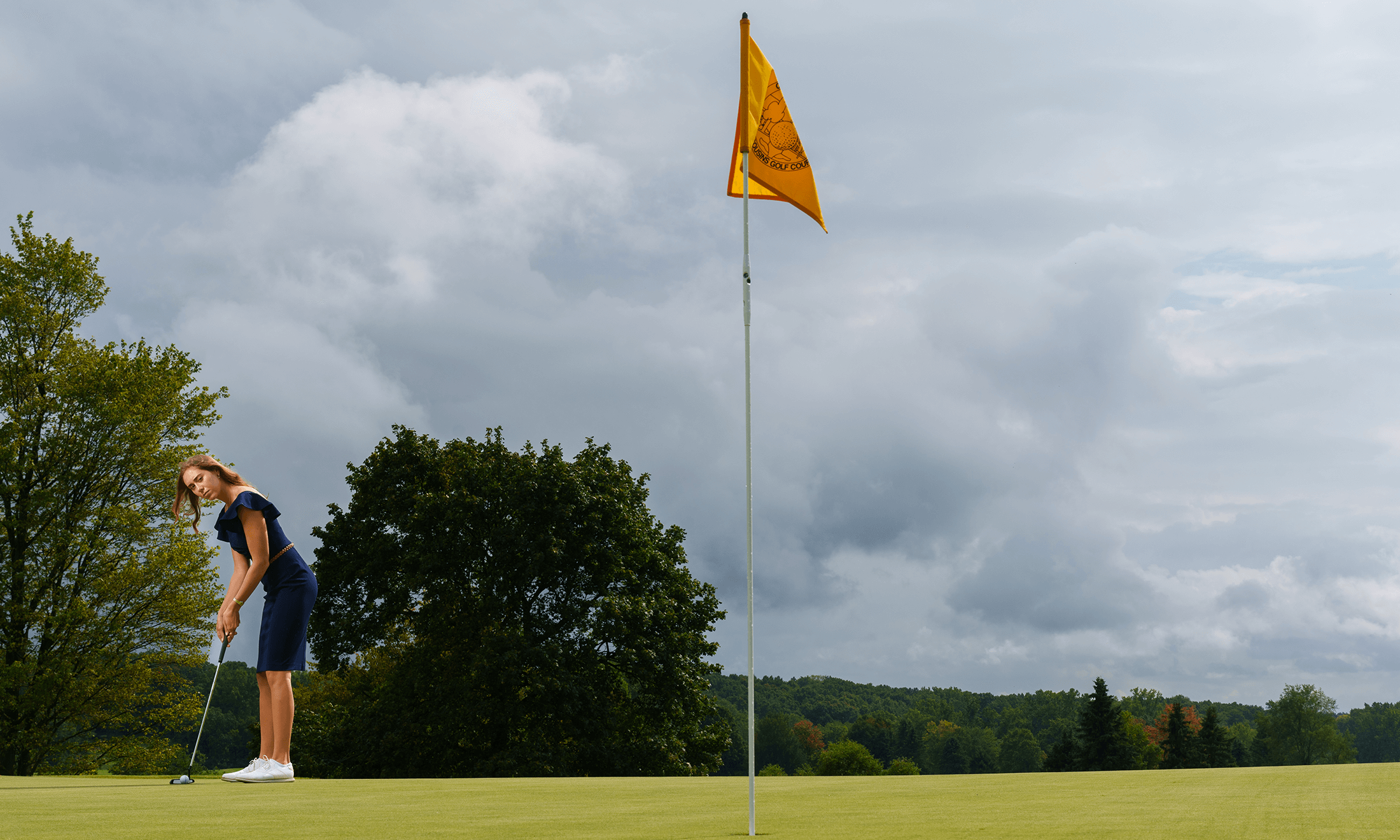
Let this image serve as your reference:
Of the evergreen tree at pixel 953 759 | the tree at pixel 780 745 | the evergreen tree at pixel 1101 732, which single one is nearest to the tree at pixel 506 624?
the evergreen tree at pixel 1101 732

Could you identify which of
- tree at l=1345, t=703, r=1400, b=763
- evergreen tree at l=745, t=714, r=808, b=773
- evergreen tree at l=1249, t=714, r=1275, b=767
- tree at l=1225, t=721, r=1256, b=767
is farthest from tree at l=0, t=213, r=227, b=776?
tree at l=1345, t=703, r=1400, b=763

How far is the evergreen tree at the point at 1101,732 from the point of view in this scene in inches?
3022

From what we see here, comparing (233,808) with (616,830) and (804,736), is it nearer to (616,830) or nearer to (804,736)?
(616,830)

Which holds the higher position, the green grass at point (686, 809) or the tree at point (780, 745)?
the green grass at point (686, 809)

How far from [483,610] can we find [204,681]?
11.8m

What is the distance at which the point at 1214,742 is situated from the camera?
261 ft

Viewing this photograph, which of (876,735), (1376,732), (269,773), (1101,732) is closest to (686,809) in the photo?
(269,773)

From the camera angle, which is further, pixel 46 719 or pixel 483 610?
pixel 483 610

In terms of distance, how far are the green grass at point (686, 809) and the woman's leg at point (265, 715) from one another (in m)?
0.39

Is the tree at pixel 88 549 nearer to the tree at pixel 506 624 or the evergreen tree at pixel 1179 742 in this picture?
the tree at pixel 506 624

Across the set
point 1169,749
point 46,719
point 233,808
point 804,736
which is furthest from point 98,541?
point 804,736

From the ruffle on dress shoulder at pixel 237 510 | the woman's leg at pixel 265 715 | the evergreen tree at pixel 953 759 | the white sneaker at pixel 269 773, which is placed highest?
the ruffle on dress shoulder at pixel 237 510

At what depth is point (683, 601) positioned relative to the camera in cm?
3484

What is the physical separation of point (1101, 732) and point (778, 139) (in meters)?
78.3
